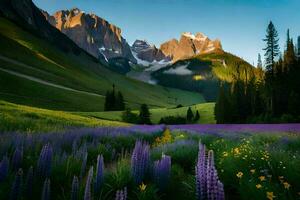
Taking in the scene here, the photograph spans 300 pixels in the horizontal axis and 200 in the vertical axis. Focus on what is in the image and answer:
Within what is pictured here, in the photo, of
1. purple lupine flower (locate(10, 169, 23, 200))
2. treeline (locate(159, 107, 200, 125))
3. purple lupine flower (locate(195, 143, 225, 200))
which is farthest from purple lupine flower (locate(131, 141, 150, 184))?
treeline (locate(159, 107, 200, 125))

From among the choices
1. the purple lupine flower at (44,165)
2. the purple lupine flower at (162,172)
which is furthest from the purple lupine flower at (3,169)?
the purple lupine flower at (162,172)

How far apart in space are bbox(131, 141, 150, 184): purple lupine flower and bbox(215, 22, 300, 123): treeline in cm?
5711

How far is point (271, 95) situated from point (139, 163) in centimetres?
6928

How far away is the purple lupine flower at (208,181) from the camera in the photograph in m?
3.71

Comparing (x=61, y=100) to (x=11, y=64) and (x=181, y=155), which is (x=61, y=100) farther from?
(x=181, y=155)

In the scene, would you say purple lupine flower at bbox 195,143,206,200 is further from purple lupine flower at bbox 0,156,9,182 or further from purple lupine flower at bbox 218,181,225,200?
purple lupine flower at bbox 0,156,9,182

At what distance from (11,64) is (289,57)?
132603mm

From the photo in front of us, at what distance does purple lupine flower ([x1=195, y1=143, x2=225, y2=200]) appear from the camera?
3705 millimetres

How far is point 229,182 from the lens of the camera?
7137mm

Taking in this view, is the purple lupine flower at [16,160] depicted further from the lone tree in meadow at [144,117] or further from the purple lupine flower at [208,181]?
the lone tree in meadow at [144,117]

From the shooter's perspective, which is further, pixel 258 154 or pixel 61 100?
pixel 61 100

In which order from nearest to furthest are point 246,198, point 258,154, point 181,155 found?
point 246,198, point 258,154, point 181,155

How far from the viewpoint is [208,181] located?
3777 mm

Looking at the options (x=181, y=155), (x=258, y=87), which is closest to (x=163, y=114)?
(x=258, y=87)
